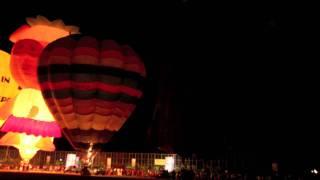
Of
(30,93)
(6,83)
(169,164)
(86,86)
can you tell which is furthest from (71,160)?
(86,86)

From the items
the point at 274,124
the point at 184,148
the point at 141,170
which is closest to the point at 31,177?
the point at 141,170

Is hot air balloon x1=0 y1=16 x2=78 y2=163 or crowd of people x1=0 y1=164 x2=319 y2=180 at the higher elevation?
hot air balloon x1=0 y1=16 x2=78 y2=163

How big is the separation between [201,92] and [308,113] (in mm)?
4975

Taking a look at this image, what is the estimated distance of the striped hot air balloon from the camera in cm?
1264

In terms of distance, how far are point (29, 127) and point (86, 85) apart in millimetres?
4204

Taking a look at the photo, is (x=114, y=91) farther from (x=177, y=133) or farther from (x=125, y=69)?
(x=177, y=133)

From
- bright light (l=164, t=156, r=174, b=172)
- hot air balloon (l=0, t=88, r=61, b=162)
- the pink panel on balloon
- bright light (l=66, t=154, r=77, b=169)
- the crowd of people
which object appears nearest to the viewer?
the crowd of people

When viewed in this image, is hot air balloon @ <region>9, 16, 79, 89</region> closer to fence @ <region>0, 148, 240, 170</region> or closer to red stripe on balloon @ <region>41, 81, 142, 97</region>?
red stripe on balloon @ <region>41, 81, 142, 97</region>

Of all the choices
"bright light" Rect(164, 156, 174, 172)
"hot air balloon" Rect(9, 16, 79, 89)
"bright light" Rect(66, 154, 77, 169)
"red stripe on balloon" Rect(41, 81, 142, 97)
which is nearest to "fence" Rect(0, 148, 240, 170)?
"bright light" Rect(164, 156, 174, 172)

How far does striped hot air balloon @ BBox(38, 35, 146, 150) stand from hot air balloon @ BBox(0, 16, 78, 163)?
253cm

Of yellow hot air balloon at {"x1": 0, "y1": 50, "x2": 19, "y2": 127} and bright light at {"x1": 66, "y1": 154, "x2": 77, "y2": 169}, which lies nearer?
yellow hot air balloon at {"x1": 0, "y1": 50, "x2": 19, "y2": 127}

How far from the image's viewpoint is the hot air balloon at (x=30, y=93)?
50.9 ft

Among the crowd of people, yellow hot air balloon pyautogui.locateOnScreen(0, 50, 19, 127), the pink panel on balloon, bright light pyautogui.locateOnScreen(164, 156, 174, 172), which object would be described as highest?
yellow hot air balloon pyautogui.locateOnScreen(0, 50, 19, 127)

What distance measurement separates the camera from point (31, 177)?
7246 millimetres
